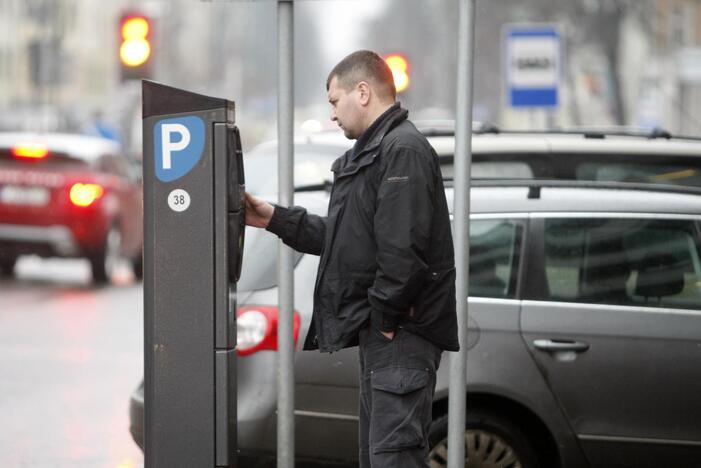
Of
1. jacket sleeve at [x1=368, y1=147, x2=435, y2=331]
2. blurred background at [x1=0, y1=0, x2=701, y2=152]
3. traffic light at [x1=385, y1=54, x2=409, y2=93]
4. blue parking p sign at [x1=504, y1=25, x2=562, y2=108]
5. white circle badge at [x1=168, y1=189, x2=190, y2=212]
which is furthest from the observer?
blurred background at [x1=0, y1=0, x2=701, y2=152]

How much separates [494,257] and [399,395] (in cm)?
177

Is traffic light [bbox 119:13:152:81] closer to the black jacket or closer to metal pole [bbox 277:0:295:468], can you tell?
metal pole [bbox 277:0:295:468]

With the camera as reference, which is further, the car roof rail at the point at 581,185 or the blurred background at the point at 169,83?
the blurred background at the point at 169,83

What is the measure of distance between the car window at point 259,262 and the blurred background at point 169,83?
1065mm

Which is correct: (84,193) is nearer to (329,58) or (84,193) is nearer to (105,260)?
(105,260)

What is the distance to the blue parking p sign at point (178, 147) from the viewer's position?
4816 mm

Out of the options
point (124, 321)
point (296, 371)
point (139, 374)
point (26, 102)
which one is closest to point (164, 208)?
point (296, 371)

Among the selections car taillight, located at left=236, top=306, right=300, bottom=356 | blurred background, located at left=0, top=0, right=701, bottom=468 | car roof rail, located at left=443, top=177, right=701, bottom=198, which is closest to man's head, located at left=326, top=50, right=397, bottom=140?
blurred background, located at left=0, top=0, right=701, bottom=468

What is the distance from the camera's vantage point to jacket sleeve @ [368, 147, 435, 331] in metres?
4.60

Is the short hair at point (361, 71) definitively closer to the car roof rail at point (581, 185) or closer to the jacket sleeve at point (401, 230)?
the jacket sleeve at point (401, 230)

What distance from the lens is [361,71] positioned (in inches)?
191

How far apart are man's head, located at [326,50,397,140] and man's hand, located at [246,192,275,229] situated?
452 millimetres

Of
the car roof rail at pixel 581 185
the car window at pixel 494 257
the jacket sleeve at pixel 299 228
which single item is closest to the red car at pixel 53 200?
the car roof rail at pixel 581 185

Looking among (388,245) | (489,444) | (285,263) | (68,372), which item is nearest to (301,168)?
(68,372)
